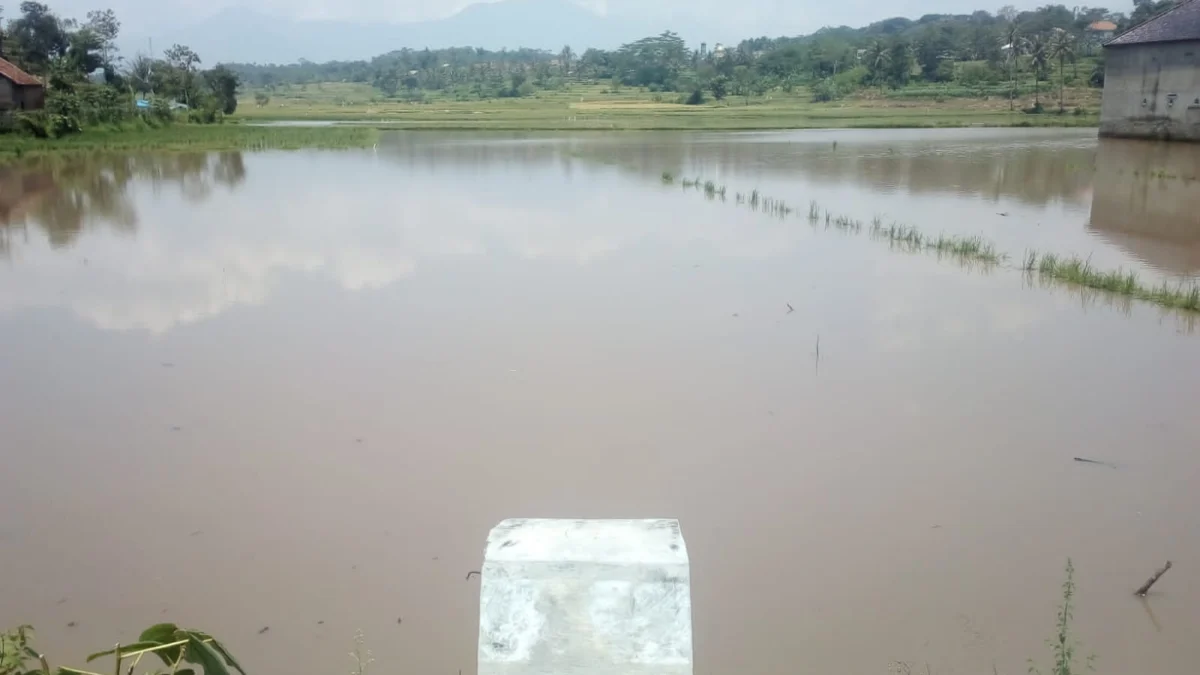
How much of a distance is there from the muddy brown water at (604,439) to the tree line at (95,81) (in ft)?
55.6

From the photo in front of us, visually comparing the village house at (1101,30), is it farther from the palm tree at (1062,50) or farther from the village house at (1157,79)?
the village house at (1157,79)

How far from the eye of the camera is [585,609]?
4.07 ft

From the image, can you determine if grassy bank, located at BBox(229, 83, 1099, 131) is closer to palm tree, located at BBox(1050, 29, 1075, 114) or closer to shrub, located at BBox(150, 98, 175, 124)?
palm tree, located at BBox(1050, 29, 1075, 114)

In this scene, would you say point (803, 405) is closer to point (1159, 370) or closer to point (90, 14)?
point (1159, 370)

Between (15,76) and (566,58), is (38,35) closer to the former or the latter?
(15,76)

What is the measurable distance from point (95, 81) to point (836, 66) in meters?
38.8

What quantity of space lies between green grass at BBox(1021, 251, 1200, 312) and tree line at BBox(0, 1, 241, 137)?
76.3 feet

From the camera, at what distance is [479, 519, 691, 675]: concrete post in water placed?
1.22 metres

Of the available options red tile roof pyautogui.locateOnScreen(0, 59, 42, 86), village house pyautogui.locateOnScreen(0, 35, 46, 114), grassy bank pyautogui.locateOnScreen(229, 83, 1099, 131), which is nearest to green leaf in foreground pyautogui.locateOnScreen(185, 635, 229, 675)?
village house pyautogui.locateOnScreen(0, 35, 46, 114)

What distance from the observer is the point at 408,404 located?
17.5 feet

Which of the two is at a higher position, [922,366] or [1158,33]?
[1158,33]

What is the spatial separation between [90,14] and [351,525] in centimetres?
4596

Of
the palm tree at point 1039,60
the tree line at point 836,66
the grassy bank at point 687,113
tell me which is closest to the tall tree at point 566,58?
the tree line at point 836,66

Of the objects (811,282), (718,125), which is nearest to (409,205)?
(811,282)
